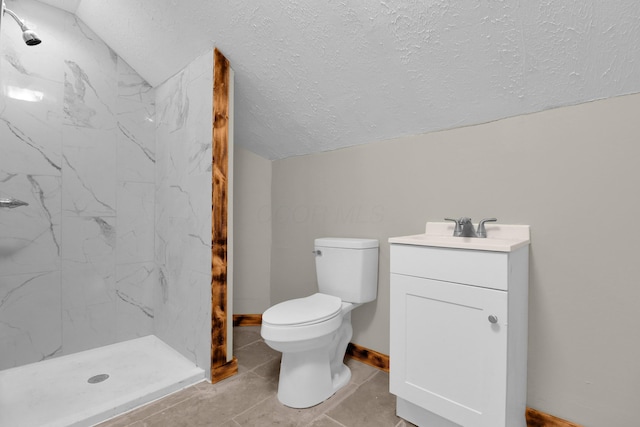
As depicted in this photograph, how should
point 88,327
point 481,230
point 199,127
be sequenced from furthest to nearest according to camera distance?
point 88,327
point 199,127
point 481,230

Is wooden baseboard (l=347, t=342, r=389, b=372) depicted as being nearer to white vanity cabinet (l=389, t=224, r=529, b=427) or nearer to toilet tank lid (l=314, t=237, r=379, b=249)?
white vanity cabinet (l=389, t=224, r=529, b=427)

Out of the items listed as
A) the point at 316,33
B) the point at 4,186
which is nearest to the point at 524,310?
the point at 316,33

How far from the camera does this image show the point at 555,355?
129 centimetres

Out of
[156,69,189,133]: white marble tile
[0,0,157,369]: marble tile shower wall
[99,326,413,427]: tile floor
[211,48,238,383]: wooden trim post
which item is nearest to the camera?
[99,326,413,427]: tile floor

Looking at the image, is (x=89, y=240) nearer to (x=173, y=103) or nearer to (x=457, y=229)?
(x=173, y=103)

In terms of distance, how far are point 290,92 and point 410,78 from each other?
2.28 ft

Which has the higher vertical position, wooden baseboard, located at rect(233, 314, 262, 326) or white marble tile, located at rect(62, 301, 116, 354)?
white marble tile, located at rect(62, 301, 116, 354)

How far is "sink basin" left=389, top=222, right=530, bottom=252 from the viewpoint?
1.12 meters

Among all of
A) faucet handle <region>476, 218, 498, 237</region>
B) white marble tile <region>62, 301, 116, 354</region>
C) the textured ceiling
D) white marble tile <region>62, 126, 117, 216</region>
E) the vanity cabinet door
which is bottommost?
white marble tile <region>62, 301, 116, 354</region>

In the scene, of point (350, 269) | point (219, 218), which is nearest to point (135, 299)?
point (219, 218)

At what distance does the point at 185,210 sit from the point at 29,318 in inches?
43.4

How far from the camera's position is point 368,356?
1.92 meters

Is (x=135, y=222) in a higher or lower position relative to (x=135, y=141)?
lower

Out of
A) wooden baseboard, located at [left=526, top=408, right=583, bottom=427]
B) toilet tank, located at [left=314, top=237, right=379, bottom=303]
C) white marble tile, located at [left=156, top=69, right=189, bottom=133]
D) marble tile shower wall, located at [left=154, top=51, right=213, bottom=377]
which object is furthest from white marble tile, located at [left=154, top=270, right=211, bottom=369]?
wooden baseboard, located at [left=526, top=408, right=583, bottom=427]
